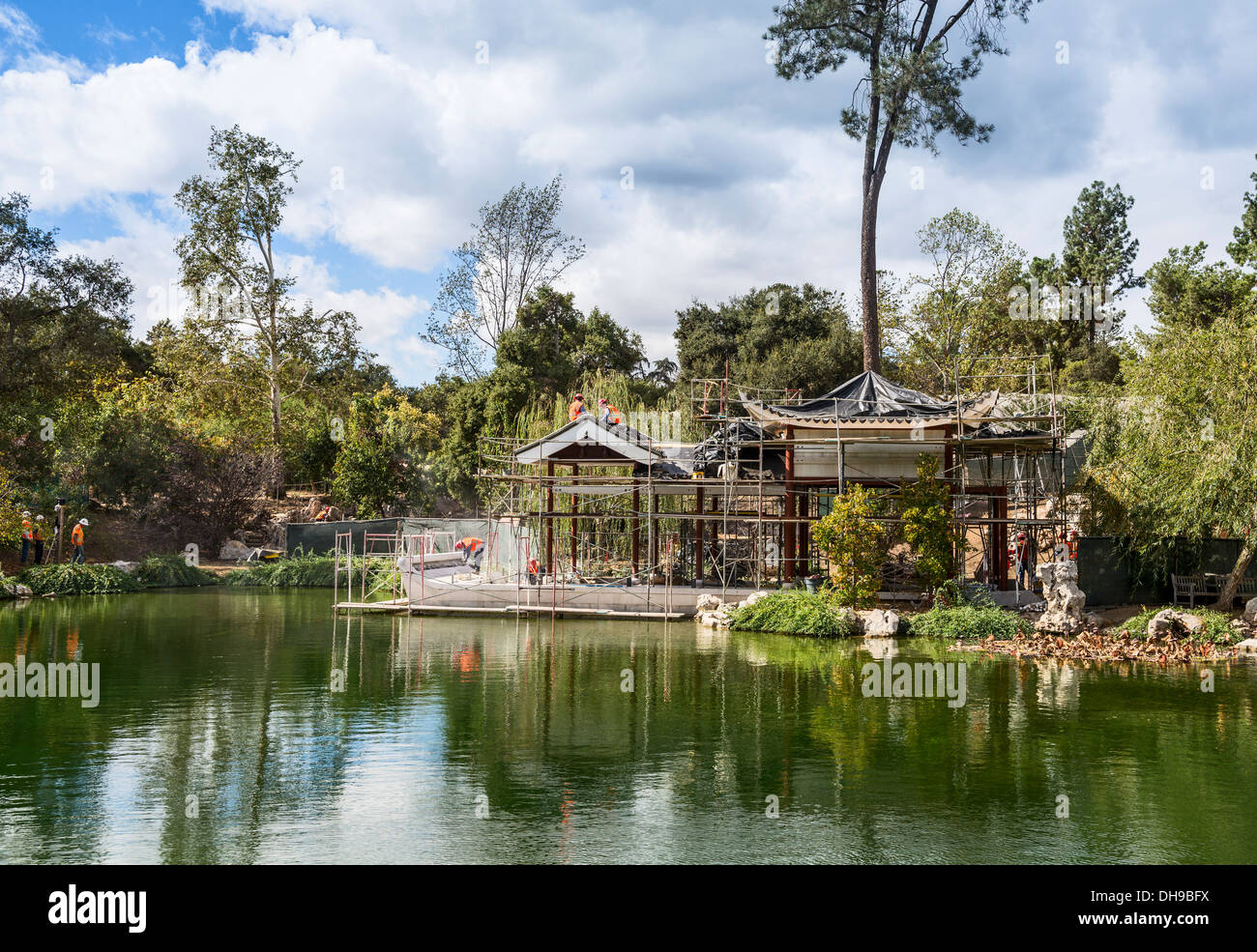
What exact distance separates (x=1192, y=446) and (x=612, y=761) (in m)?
13.4

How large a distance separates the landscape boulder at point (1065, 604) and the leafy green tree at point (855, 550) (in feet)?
9.86

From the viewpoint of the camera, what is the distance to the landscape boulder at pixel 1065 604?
16953 mm

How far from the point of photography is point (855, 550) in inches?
727

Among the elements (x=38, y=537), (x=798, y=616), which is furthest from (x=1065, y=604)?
(x=38, y=537)

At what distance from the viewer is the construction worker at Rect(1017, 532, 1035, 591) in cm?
2181

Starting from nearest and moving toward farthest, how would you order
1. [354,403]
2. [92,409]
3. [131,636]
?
[131,636] → [92,409] → [354,403]

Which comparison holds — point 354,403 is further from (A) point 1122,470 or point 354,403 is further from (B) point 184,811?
(B) point 184,811

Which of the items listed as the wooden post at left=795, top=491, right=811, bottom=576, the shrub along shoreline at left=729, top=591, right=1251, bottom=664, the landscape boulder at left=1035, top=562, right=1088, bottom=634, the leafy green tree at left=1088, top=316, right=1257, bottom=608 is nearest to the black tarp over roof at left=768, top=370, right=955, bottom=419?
the wooden post at left=795, top=491, right=811, bottom=576

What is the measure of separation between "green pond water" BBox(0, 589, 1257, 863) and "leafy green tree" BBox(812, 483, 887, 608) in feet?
9.69

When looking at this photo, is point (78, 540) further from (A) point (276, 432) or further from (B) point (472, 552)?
(A) point (276, 432)
